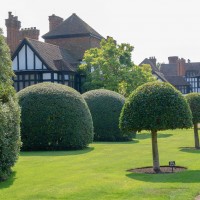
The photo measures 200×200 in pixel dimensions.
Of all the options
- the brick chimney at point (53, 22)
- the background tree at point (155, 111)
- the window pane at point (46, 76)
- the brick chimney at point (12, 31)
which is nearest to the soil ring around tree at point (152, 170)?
the background tree at point (155, 111)

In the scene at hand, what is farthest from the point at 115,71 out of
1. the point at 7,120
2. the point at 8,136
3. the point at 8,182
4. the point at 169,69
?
the point at 169,69

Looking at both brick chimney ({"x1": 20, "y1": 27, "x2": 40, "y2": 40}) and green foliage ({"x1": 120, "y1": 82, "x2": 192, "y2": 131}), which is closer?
green foliage ({"x1": 120, "y1": 82, "x2": 192, "y2": 131})

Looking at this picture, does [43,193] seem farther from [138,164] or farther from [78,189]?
[138,164]

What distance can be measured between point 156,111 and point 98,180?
10.1 feet

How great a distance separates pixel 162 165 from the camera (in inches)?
626

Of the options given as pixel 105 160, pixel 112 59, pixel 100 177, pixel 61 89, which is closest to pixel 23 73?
pixel 112 59

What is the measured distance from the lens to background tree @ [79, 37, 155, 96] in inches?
1625

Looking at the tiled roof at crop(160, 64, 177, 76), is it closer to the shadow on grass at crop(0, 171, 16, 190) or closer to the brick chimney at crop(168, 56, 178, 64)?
the brick chimney at crop(168, 56, 178, 64)

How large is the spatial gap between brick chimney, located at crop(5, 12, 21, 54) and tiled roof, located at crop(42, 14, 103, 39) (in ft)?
12.8

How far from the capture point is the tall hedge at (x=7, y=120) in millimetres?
12938

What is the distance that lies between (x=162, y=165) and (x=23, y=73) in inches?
1161

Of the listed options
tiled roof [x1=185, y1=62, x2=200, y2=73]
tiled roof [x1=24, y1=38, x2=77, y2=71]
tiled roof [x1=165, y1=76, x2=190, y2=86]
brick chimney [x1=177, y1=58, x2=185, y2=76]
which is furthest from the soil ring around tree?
tiled roof [x1=185, y1=62, x2=200, y2=73]

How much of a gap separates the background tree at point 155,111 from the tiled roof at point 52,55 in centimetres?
2953

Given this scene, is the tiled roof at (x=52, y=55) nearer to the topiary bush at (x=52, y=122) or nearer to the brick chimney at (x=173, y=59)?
the topiary bush at (x=52, y=122)
